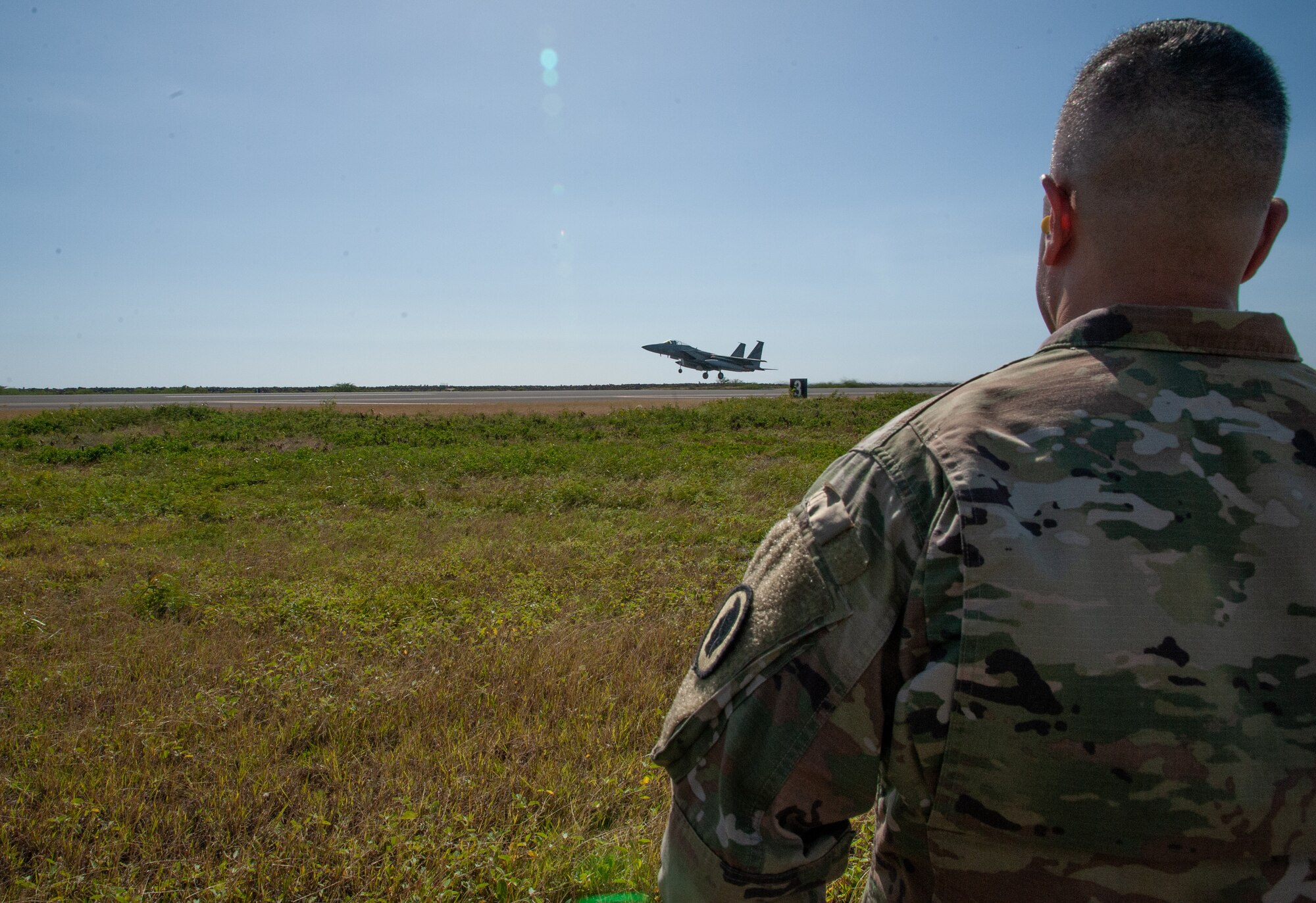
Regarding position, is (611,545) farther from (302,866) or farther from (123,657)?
(302,866)

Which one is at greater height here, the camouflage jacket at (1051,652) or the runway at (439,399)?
the runway at (439,399)

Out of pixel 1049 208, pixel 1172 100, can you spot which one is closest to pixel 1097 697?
pixel 1049 208

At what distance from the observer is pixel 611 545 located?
795 centimetres

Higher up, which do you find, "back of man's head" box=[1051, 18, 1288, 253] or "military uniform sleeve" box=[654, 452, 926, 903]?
"back of man's head" box=[1051, 18, 1288, 253]

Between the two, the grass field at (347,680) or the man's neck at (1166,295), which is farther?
the grass field at (347,680)

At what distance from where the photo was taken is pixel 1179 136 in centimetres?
115

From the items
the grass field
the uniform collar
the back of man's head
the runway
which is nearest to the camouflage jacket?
the uniform collar

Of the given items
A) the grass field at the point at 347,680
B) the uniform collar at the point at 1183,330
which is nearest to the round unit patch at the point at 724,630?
the uniform collar at the point at 1183,330

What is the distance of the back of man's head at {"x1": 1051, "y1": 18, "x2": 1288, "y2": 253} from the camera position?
1146 millimetres

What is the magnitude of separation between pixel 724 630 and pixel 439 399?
1847 inches

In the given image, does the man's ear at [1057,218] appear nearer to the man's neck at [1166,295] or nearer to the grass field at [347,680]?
the man's neck at [1166,295]

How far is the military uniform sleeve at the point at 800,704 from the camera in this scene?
41.9 inches

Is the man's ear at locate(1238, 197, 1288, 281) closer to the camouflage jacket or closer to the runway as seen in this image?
the camouflage jacket

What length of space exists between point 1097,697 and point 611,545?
279 inches
